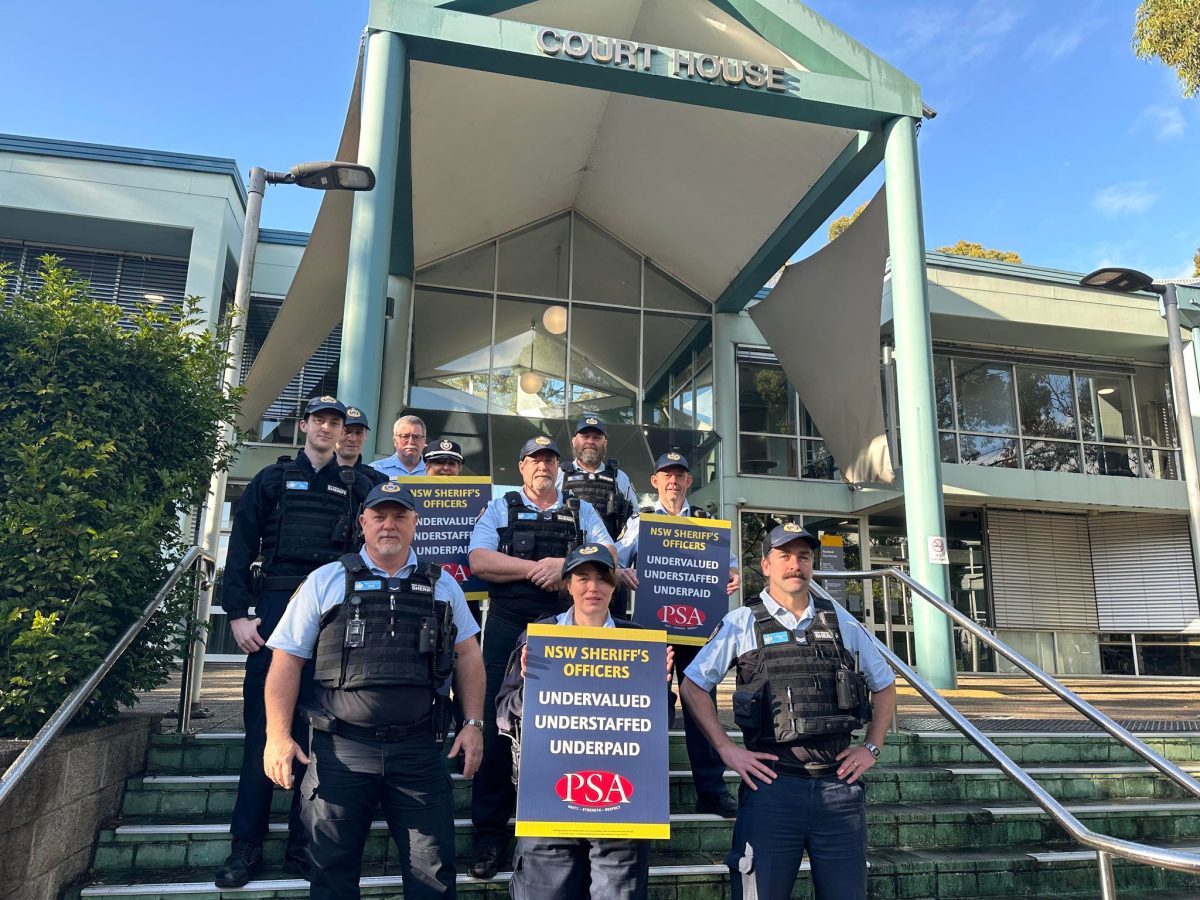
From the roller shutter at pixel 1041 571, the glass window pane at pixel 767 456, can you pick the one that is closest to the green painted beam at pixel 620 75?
the glass window pane at pixel 767 456

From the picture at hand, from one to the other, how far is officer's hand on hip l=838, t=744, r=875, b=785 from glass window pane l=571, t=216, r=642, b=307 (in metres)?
12.5

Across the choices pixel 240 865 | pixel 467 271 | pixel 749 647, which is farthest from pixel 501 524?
pixel 467 271

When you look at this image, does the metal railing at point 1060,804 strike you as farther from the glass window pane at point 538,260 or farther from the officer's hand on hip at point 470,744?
the glass window pane at point 538,260

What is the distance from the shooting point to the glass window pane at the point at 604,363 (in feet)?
47.8

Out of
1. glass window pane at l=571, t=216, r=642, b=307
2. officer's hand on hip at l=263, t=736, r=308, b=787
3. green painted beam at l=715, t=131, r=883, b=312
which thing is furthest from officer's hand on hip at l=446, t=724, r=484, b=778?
glass window pane at l=571, t=216, r=642, b=307

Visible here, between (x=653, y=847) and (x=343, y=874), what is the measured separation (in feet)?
5.79

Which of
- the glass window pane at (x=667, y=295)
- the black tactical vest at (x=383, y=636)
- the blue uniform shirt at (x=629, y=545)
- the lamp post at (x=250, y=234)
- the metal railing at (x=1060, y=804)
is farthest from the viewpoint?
the glass window pane at (x=667, y=295)

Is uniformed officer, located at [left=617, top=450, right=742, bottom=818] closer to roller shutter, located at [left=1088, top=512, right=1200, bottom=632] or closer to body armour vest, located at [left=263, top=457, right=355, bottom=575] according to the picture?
body armour vest, located at [left=263, top=457, right=355, bottom=575]

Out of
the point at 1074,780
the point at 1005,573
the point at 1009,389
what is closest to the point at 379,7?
the point at 1074,780

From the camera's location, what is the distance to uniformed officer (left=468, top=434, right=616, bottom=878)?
3.80 metres

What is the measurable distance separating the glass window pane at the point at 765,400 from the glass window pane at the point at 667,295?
1.44 metres

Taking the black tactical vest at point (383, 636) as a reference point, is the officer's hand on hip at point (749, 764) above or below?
below

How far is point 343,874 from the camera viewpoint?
3.01 m

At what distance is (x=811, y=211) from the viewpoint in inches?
475
